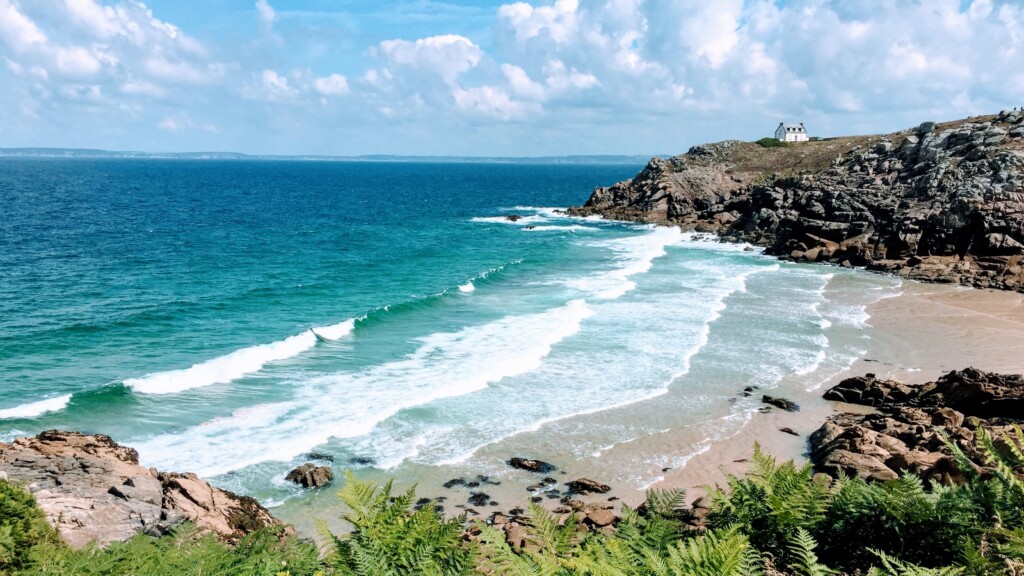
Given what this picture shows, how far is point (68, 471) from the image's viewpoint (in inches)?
553

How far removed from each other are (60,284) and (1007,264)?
59241mm

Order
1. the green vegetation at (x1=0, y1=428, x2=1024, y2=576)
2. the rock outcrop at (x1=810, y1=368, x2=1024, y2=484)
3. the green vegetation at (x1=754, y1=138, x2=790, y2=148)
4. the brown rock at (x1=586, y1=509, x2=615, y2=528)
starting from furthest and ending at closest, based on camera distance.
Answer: the green vegetation at (x1=754, y1=138, x2=790, y2=148), the rock outcrop at (x1=810, y1=368, x2=1024, y2=484), the brown rock at (x1=586, y1=509, x2=615, y2=528), the green vegetation at (x1=0, y1=428, x2=1024, y2=576)

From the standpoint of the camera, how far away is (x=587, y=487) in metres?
18.8

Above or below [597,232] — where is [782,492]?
above

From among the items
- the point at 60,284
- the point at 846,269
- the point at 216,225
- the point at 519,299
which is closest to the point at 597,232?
the point at 846,269

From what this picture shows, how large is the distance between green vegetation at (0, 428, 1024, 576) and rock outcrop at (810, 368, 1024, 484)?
291 inches

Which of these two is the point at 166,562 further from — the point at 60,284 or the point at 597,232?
the point at 597,232

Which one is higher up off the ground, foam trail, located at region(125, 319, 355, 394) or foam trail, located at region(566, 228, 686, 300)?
foam trail, located at region(125, 319, 355, 394)

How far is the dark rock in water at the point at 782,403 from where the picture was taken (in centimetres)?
2406

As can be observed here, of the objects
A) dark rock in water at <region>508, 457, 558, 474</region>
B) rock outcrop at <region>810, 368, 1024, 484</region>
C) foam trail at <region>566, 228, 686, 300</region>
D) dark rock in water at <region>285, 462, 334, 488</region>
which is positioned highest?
rock outcrop at <region>810, 368, 1024, 484</region>

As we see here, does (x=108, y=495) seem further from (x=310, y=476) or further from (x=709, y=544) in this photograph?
(x=709, y=544)

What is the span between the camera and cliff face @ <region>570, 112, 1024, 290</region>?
48.4 meters

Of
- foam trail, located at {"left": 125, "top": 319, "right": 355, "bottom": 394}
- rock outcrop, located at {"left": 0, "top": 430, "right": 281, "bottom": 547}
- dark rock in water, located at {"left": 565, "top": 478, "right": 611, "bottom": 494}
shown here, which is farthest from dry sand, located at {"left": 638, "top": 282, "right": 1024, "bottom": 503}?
foam trail, located at {"left": 125, "top": 319, "right": 355, "bottom": 394}

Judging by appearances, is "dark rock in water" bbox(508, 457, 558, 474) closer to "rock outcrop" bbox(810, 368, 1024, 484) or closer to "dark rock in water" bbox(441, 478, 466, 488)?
"dark rock in water" bbox(441, 478, 466, 488)
